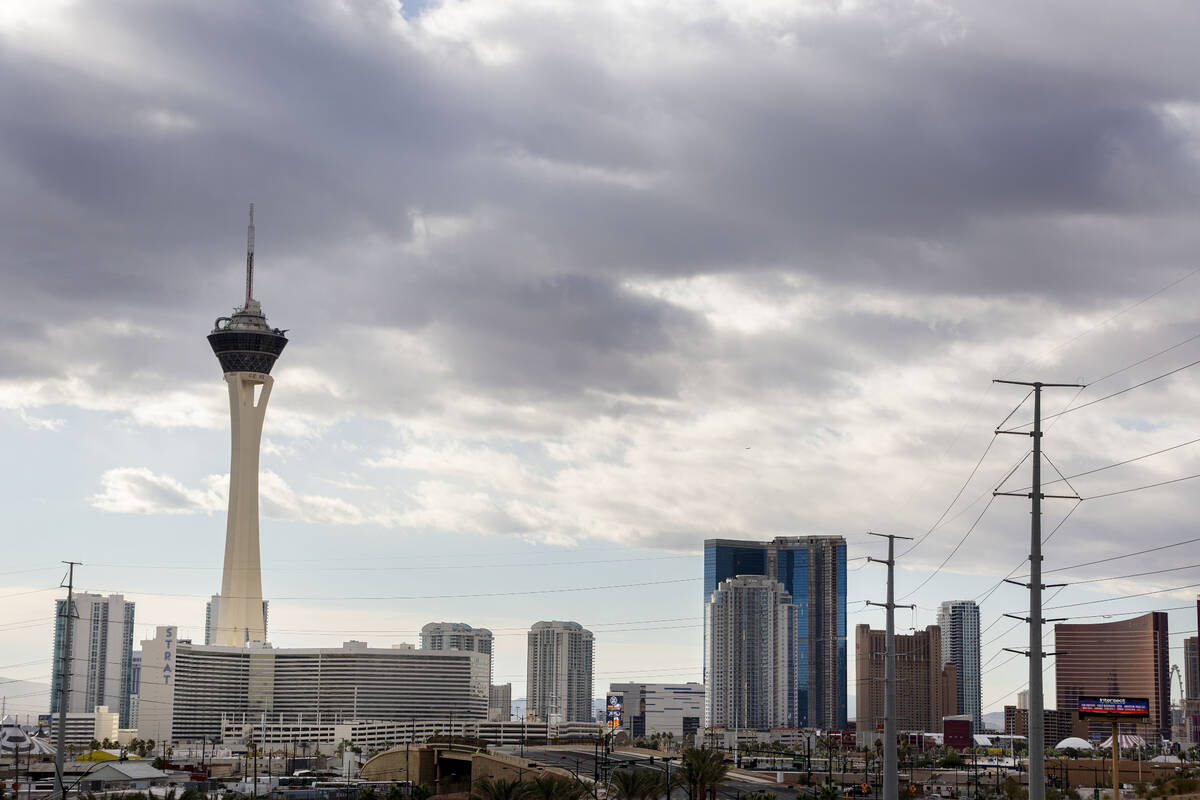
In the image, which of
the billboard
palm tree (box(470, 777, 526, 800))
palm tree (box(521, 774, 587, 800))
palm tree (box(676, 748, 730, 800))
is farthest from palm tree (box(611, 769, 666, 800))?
the billboard

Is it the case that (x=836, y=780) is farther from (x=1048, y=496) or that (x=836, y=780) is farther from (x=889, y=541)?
(x=1048, y=496)

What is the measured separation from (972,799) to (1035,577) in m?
112

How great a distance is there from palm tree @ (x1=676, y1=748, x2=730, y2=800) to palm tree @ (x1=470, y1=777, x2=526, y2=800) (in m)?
15.9

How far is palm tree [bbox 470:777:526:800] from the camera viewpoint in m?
108

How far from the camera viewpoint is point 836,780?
189 meters

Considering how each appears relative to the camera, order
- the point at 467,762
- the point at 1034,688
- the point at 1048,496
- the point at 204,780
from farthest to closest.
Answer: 1. the point at 467,762
2. the point at 204,780
3. the point at 1048,496
4. the point at 1034,688

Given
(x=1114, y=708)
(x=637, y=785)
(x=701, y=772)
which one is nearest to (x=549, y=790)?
Answer: (x=637, y=785)

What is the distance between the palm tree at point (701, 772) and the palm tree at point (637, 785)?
443 centimetres

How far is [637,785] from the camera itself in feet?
362

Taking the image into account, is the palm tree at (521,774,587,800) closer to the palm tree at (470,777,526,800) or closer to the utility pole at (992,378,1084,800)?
the palm tree at (470,777,526,800)

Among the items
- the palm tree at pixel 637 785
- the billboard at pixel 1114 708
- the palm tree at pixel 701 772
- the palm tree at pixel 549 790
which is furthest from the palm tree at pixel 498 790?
the billboard at pixel 1114 708

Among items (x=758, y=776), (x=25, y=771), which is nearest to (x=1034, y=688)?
(x=758, y=776)

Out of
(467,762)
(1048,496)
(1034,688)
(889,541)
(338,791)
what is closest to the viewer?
(1034,688)

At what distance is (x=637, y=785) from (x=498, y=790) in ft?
36.7
